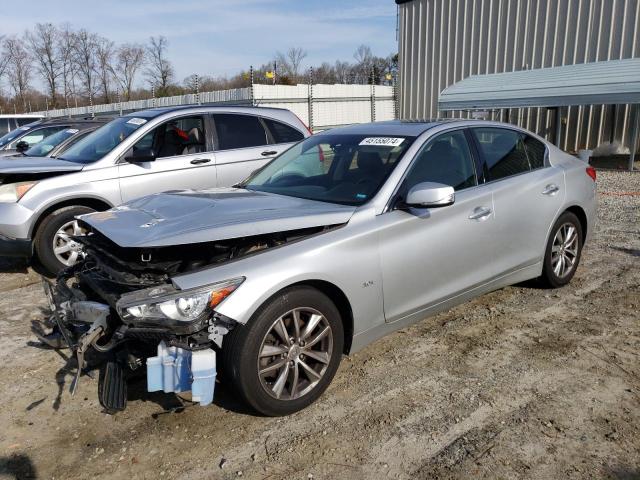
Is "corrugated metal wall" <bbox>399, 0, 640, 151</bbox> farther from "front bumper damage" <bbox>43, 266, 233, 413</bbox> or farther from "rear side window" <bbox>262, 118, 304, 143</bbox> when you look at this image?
"front bumper damage" <bbox>43, 266, 233, 413</bbox>

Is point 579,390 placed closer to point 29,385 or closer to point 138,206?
point 138,206

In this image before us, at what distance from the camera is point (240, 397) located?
308 centimetres

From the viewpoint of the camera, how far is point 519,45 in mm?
19891

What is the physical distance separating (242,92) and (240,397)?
61.2 feet

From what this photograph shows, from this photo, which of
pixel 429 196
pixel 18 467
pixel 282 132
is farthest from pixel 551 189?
pixel 18 467

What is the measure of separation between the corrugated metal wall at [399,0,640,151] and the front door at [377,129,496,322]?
16.0 m

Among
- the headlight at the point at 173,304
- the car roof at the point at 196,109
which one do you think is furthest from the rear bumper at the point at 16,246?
the headlight at the point at 173,304

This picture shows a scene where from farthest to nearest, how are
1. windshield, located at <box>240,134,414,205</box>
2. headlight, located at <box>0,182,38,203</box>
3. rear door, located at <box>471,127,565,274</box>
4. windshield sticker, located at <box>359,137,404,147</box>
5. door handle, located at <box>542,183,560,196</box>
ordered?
headlight, located at <box>0,182,38,203</box> → door handle, located at <box>542,183,560,196</box> → rear door, located at <box>471,127,565,274</box> → windshield sticker, located at <box>359,137,404,147</box> → windshield, located at <box>240,134,414,205</box>

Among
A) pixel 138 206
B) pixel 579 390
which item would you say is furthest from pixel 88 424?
pixel 579 390

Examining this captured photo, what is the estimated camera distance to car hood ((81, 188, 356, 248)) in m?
3.10

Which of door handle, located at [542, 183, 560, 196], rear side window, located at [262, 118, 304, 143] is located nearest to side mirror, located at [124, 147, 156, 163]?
rear side window, located at [262, 118, 304, 143]

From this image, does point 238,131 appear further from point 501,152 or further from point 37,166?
point 501,152

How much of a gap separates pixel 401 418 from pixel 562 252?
2811mm

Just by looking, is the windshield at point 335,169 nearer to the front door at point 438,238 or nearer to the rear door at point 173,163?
the front door at point 438,238
